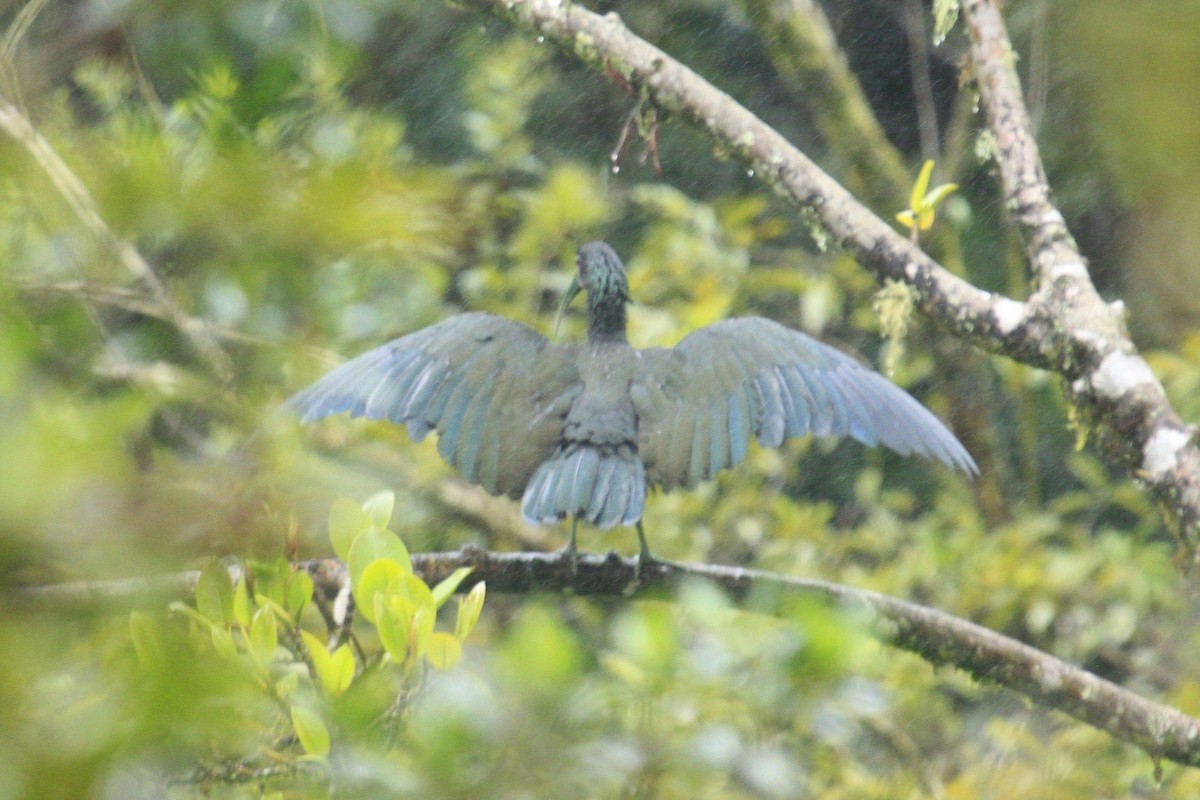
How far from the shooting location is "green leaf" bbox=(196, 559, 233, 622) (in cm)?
87

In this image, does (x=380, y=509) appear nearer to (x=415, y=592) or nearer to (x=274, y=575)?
(x=415, y=592)

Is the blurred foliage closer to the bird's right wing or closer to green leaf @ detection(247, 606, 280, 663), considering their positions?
green leaf @ detection(247, 606, 280, 663)

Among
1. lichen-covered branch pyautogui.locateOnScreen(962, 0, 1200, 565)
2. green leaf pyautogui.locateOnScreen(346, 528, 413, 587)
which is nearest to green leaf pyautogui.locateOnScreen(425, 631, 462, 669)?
green leaf pyautogui.locateOnScreen(346, 528, 413, 587)

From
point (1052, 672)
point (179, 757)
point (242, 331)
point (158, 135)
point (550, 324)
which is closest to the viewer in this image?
point (179, 757)

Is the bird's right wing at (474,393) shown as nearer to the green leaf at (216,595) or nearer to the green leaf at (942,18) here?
the green leaf at (942,18)

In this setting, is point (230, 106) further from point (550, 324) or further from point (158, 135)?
point (550, 324)

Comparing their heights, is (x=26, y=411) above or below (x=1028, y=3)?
below

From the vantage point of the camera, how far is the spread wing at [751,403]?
218cm

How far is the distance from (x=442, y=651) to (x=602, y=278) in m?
1.57

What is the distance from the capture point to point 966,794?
281 cm

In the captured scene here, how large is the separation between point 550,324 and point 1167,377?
160cm

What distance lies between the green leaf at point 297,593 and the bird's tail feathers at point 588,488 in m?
0.89

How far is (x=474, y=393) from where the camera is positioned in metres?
2.29

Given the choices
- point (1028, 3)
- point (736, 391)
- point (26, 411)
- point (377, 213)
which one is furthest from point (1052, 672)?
point (1028, 3)
